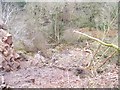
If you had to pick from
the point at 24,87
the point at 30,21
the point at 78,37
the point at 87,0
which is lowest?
the point at 24,87

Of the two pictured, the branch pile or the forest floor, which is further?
the branch pile

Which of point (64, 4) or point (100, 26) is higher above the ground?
point (64, 4)

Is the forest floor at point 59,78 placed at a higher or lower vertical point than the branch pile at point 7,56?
lower

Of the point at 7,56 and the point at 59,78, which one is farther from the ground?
the point at 7,56

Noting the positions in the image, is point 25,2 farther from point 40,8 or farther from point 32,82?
point 32,82

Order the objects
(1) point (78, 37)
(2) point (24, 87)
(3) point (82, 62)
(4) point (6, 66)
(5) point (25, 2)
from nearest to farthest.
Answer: (2) point (24, 87), (4) point (6, 66), (3) point (82, 62), (1) point (78, 37), (5) point (25, 2)

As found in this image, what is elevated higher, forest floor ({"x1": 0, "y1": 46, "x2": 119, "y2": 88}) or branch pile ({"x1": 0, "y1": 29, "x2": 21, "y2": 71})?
branch pile ({"x1": 0, "y1": 29, "x2": 21, "y2": 71})

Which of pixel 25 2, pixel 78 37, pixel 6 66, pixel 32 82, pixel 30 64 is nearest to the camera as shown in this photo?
pixel 32 82

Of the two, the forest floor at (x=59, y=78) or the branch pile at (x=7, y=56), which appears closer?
the forest floor at (x=59, y=78)

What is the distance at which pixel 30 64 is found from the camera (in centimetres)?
541

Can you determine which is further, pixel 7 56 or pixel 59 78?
pixel 7 56

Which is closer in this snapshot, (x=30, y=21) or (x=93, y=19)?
(x=30, y=21)

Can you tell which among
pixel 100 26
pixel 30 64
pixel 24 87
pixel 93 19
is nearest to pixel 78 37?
pixel 100 26

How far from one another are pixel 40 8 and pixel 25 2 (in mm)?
1275
